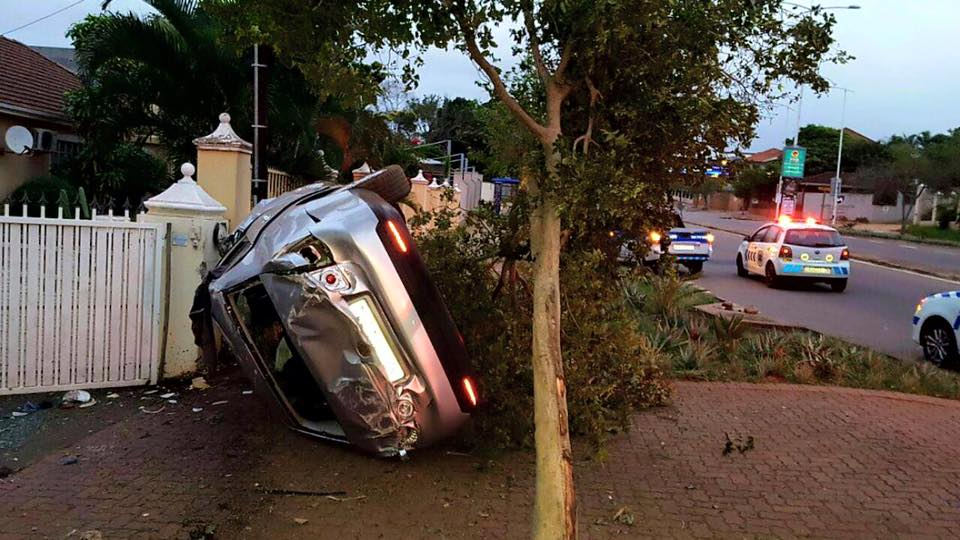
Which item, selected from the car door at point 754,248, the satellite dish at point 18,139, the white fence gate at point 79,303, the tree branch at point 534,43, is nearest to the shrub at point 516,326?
the tree branch at point 534,43

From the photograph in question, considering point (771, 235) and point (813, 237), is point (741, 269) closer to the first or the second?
point (771, 235)

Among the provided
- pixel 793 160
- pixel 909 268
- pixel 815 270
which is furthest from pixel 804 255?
pixel 793 160

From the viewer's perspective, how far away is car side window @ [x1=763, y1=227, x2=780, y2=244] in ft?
60.4

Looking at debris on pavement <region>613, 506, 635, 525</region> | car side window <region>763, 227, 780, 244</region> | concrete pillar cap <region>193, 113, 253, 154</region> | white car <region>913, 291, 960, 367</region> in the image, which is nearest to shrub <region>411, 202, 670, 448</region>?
debris on pavement <region>613, 506, 635, 525</region>

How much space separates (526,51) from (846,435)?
13.7 ft

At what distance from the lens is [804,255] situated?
683 inches

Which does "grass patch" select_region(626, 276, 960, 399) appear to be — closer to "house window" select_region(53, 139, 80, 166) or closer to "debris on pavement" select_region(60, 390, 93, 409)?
"debris on pavement" select_region(60, 390, 93, 409)

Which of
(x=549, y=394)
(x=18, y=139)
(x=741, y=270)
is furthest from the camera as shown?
(x=741, y=270)

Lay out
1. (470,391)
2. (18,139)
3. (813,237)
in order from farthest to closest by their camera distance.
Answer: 1. (813,237)
2. (18,139)
3. (470,391)

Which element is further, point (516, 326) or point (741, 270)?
point (741, 270)

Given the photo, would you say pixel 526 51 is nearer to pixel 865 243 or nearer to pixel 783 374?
pixel 783 374

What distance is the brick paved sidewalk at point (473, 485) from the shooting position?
418cm

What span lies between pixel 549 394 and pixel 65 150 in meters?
13.9

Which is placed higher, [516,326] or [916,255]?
[516,326]
